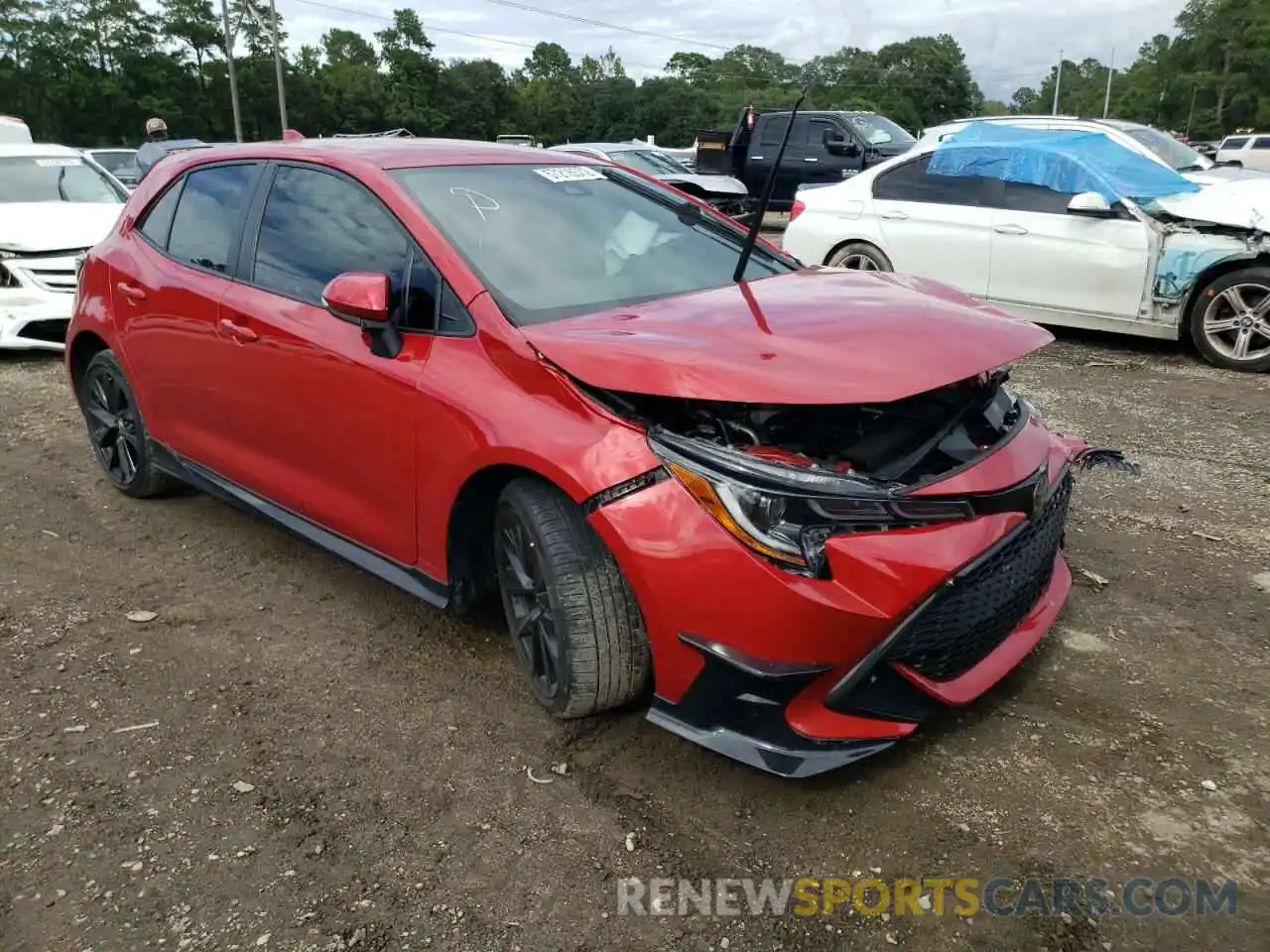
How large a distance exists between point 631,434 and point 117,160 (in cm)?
1820

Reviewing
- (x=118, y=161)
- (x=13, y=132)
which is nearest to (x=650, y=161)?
(x=13, y=132)

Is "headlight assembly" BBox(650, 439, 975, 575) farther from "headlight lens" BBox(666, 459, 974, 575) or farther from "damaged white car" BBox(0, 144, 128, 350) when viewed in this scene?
"damaged white car" BBox(0, 144, 128, 350)

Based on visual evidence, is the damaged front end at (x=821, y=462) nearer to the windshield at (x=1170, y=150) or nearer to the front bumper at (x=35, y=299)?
the windshield at (x=1170, y=150)

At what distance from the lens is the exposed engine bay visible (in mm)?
2432

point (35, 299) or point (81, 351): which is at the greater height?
point (81, 351)

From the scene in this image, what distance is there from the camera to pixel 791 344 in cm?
245

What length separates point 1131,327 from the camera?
7.01 metres

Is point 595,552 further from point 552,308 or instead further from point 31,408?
point 31,408

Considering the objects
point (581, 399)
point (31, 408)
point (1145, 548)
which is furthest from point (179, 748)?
point (31, 408)

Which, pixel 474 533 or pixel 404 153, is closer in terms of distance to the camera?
pixel 474 533

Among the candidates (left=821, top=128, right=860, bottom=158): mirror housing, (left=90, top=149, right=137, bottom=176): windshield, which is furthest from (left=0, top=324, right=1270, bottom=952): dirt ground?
(left=90, top=149, right=137, bottom=176): windshield

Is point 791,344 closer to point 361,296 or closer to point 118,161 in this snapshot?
point 361,296

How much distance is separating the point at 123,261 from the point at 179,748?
2460 mm

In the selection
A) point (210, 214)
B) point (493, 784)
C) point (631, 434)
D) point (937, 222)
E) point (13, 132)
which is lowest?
point (493, 784)
